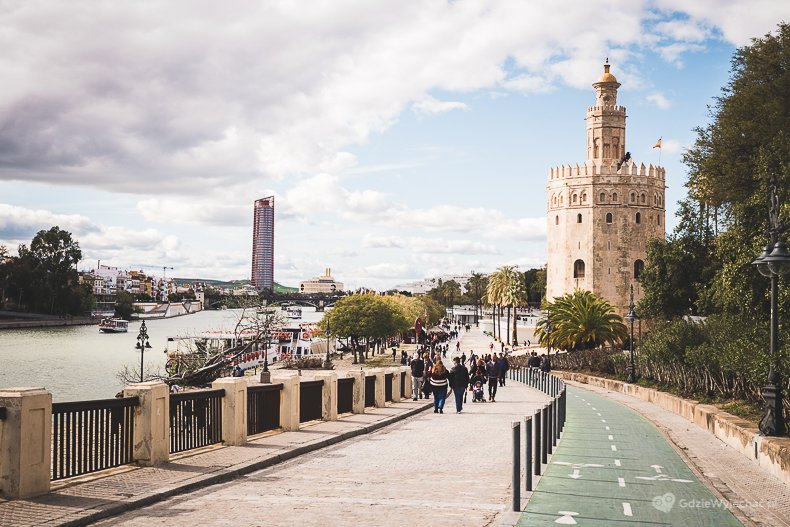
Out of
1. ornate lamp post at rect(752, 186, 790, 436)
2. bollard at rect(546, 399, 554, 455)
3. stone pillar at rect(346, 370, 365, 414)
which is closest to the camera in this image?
ornate lamp post at rect(752, 186, 790, 436)

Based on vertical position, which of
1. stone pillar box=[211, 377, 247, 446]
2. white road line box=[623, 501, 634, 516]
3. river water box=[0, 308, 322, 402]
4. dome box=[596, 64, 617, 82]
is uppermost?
dome box=[596, 64, 617, 82]

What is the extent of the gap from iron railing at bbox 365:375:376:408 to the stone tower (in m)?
68.5

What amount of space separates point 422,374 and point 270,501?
18839 mm

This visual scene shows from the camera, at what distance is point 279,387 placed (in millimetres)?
16234

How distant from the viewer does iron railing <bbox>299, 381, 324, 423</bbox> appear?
18.0 meters

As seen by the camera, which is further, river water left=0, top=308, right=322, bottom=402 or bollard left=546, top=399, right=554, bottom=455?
river water left=0, top=308, right=322, bottom=402

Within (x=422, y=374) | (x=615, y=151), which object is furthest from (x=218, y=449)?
(x=615, y=151)

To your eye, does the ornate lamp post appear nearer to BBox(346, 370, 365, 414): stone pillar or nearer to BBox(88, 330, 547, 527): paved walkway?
BBox(88, 330, 547, 527): paved walkway

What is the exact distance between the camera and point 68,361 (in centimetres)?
8106

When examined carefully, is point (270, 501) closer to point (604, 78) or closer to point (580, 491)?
point (580, 491)

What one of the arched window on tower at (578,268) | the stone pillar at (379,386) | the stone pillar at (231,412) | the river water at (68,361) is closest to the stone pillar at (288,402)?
the stone pillar at (231,412)

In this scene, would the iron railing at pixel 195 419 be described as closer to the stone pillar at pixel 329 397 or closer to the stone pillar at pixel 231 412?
the stone pillar at pixel 231 412

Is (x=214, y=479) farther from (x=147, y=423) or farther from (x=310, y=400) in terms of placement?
(x=310, y=400)

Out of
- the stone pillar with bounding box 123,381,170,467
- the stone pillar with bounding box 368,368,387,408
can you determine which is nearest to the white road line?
the stone pillar with bounding box 123,381,170,467
